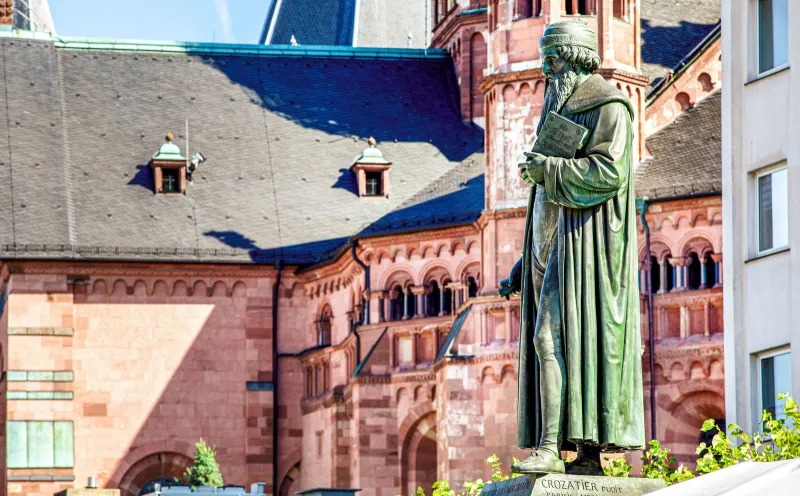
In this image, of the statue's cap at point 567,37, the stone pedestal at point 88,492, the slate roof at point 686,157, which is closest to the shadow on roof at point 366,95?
the slate roof at point 686,157

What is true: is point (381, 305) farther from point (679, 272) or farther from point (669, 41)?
point (669, 41)

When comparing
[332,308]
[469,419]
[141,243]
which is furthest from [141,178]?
[469,419]

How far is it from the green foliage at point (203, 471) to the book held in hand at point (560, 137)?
37.3 meters

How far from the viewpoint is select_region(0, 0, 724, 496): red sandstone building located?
50062 mm

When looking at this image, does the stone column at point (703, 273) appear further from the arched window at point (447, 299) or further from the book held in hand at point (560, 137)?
the book held in hand at point (560, 137)

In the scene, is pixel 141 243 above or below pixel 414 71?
below

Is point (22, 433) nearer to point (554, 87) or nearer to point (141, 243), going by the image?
point (141, 243)

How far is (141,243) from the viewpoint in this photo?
2183 inches

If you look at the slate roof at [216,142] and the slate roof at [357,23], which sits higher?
the slate roof at [357,23]

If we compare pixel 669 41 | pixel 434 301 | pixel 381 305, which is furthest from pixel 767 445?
pixel 669 41

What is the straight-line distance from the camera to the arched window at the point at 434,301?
49906 mm

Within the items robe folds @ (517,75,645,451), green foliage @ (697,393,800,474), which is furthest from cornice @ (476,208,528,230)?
robe folds @ (517,75,645,451)

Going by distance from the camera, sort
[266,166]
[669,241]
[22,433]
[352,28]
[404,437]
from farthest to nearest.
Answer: [352,28] → [266,166] → [22,433] → [404,437] → [669,241]

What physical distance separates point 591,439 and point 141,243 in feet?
142
